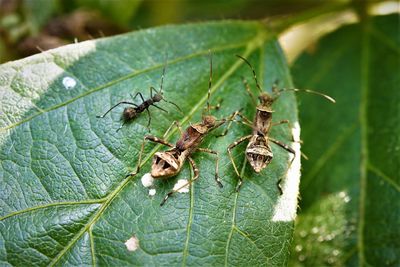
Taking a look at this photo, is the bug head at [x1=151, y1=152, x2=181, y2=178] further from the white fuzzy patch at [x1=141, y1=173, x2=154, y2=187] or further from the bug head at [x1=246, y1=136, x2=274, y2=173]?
the bug head at [x1=246, y1=136, x2=274, y2=173]

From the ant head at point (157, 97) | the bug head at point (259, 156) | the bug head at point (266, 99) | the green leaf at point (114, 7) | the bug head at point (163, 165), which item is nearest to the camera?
the bug head at point (163, 165)

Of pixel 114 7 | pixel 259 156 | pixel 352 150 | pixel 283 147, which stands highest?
pixel 114 7

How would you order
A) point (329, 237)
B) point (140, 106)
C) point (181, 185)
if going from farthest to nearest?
point (329, 237) < point (140, 106) < point (181, 185)

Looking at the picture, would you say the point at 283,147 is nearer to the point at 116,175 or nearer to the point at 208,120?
the point at 208,120

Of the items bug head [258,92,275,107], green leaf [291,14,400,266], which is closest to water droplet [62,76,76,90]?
bug head [258,92,275,107]

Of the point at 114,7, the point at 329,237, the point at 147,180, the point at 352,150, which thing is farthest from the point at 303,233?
the point at 114,7

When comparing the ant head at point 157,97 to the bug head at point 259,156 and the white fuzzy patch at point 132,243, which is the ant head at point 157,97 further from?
the white fuzzy patch at point 132,243

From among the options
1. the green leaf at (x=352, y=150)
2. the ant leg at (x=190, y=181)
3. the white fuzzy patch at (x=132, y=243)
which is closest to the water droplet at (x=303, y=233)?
the green leaf at (x=352, y=150)
